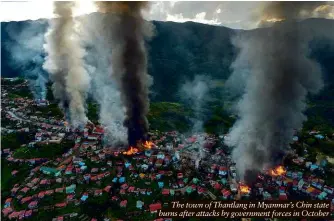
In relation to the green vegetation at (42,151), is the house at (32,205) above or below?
below

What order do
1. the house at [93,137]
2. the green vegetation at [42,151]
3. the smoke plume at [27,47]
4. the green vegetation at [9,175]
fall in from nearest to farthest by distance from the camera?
the green vegetation at [9,175], the green vegetation at [42,151], the house at [93,137], the smoke plume at [27,47]

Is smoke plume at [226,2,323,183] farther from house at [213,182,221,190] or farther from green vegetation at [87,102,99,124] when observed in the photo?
green vegetation at [87,102,99,124]

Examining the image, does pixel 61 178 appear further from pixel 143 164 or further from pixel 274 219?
pixel 274 219

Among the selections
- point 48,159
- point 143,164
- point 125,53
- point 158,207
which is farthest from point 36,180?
point 125,53

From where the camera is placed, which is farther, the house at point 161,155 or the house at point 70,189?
the house at point 161,155

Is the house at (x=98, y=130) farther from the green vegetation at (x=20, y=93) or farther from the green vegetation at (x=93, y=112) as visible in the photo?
the green vegetation at (x=20, y=93)

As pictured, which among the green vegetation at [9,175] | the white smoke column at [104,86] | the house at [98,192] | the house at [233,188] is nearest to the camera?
the house at [98,192]

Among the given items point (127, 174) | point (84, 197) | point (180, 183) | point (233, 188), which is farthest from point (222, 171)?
point (84, 197)

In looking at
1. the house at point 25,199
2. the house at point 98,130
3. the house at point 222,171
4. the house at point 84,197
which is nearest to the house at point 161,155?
the house at point 222,171

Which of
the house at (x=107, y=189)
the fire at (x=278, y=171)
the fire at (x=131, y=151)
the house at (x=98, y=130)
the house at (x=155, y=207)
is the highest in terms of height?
the house at (x=98, y=130)
